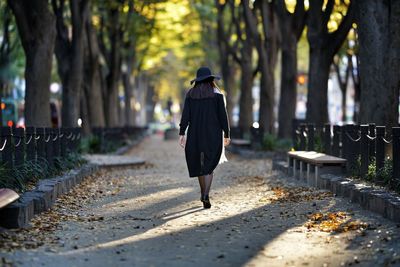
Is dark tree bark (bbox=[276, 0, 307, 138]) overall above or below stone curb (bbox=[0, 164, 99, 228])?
above

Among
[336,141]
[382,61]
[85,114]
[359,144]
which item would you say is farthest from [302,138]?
[85,114]

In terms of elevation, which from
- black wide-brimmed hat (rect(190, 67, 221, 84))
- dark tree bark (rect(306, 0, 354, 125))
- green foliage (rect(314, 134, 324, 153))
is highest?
dark tree bark (rect(306, 0, 354, 125))

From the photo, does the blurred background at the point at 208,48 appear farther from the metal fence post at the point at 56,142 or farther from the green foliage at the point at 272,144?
the metal fence post at the point at 56,142

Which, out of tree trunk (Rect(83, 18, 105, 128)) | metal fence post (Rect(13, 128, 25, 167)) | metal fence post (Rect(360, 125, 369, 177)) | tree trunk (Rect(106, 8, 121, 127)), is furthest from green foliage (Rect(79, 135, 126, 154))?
metal fence post (Rect(360, 125, 369, 177))

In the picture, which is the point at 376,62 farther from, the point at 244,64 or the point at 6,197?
the point at 244,64

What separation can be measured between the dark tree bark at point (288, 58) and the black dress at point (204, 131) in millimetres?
13315

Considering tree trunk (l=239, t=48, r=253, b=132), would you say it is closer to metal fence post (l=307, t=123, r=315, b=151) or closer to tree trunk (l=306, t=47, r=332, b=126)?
tree trunk (l=306, t=47, r=332, b=126)

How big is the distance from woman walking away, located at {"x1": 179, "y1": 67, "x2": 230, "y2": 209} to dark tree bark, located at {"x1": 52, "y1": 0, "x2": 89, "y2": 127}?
41.0 feet

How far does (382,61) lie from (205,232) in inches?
280

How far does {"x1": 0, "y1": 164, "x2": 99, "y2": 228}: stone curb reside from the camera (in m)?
9.77

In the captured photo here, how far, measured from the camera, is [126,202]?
13.6 metres

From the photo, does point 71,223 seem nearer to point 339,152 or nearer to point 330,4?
point 339,152

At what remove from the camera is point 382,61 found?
15781 millimetres

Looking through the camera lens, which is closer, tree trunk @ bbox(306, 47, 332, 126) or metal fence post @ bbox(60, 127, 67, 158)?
metal fence post @ bbox(60, 127, 67, 158)
